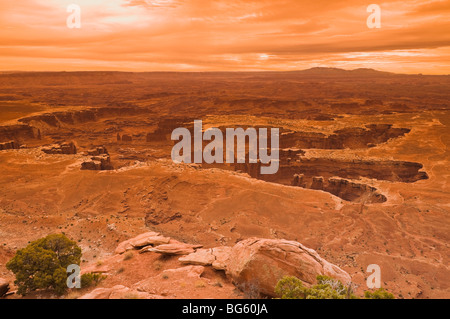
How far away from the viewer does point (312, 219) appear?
23.2m

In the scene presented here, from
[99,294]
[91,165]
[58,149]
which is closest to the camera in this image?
[99,294]

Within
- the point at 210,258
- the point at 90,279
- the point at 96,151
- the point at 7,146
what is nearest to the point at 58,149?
the point at 96,151

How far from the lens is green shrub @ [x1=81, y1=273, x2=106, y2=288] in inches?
465

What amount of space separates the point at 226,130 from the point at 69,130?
3745cm

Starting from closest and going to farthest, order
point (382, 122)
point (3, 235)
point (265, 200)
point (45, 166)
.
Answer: point (3, 235) → point (265, 200) → point (45, 166) → point (382, 122)

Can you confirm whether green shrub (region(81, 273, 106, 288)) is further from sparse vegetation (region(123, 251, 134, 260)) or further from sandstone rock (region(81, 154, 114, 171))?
sandstone rock (region(81, 154, 114, 171))

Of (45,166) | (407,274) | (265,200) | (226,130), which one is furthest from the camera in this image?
(226,130)

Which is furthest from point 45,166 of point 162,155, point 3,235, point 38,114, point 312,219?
point 38,114

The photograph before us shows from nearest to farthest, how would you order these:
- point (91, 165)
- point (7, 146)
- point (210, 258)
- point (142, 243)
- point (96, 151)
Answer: point (210, 258) < point (142, 243) < point (91, 165) < point (7, 146) < point (96, 151)

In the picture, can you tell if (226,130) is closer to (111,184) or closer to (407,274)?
(111,184)

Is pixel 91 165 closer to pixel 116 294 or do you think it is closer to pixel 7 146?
pixel 7 146

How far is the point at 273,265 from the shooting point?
10.8m

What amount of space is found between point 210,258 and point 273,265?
332 cm

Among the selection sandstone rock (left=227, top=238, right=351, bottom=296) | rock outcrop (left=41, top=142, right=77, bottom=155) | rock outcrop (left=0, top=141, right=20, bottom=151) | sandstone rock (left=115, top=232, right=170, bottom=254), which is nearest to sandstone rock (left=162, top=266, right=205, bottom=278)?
sandstone rock (left=227, top=238, right=351, bottom=296)
